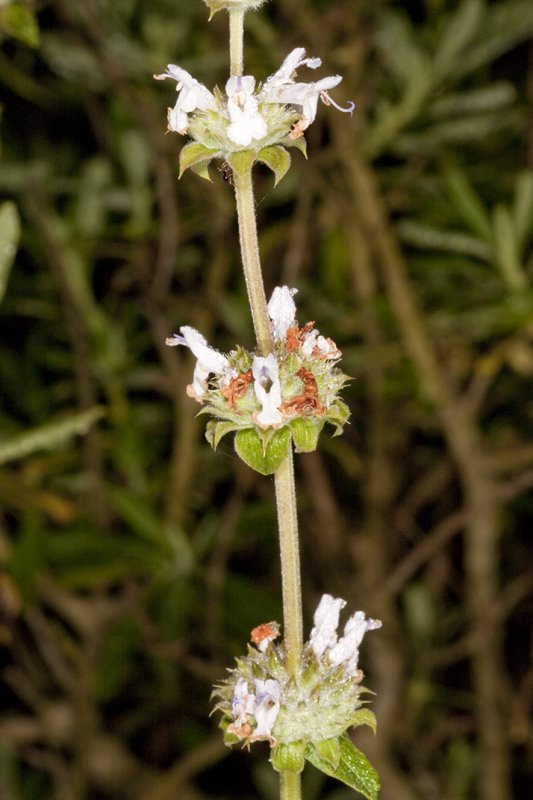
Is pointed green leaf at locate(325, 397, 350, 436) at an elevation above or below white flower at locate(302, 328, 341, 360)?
below

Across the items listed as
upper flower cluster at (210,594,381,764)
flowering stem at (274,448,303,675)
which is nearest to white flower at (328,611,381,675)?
upper flower cluster at (210,594,381,764)

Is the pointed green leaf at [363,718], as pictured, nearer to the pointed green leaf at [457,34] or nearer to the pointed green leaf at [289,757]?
the pointed green leaf at [289,757]

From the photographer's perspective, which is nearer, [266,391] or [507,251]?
[266,391]

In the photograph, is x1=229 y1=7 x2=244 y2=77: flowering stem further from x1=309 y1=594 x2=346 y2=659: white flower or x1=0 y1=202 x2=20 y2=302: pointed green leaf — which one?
x1=309 y1=594 x2=346 y2=659: white flower

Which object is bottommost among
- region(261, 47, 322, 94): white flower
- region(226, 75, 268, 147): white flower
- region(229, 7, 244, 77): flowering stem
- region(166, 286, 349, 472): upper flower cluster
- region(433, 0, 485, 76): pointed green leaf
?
region(166, 286, 349, 472): upper flower cluster

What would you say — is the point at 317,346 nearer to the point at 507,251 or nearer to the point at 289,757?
the point at 289,757

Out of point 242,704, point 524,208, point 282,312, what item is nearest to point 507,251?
point 524,208
